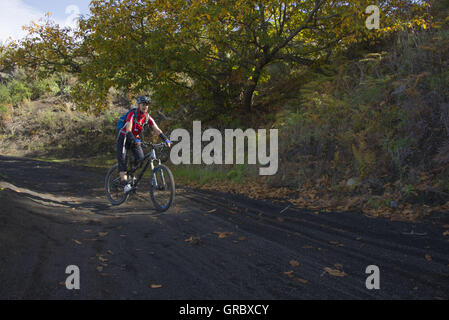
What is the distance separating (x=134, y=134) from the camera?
799 centimetres

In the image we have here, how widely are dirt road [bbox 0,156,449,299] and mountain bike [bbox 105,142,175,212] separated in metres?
0.36

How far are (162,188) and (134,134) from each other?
1.45 metres

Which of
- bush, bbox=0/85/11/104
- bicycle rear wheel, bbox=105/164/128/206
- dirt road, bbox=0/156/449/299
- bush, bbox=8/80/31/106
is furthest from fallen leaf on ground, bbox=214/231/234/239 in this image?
bush, bbox=0/85/11/104

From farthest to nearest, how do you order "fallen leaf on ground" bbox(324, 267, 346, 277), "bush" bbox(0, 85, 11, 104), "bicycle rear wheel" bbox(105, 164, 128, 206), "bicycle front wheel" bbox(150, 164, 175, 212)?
"bush" bbox(0, 85, 11, 104) < "bicycle rear wheel" bbox(105, 164, 128, 206) < "bicycle front wheel" bbox(150, 164, 175, 212) < "fallen leaf on ground" bbox(324, 267, 346, 277)

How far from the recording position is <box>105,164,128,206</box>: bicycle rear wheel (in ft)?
27.1

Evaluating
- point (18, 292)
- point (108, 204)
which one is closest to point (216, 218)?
point (108, 204)

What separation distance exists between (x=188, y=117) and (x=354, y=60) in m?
7.92

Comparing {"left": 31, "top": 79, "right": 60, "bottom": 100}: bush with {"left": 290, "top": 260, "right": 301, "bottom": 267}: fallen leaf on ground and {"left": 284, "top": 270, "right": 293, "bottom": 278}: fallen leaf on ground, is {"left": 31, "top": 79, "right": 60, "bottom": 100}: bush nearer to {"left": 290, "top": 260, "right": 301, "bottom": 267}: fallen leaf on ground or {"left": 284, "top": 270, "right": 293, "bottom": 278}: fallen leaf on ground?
{"left": 290, "top": 260, "right": 301, "bottom": 267}: fallen leaf on ground

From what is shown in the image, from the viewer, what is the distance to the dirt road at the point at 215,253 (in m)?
3.54

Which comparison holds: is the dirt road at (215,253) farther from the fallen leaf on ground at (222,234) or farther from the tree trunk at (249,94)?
the tree trunk at (249,94)

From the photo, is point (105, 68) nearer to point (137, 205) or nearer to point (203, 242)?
point (137, 205)

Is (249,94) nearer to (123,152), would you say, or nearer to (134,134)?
(134,134)

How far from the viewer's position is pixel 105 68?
44.8ft

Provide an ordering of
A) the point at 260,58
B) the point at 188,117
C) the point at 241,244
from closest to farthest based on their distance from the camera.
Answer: the point at 241,244
the point at 260,58
the point at 188,117
